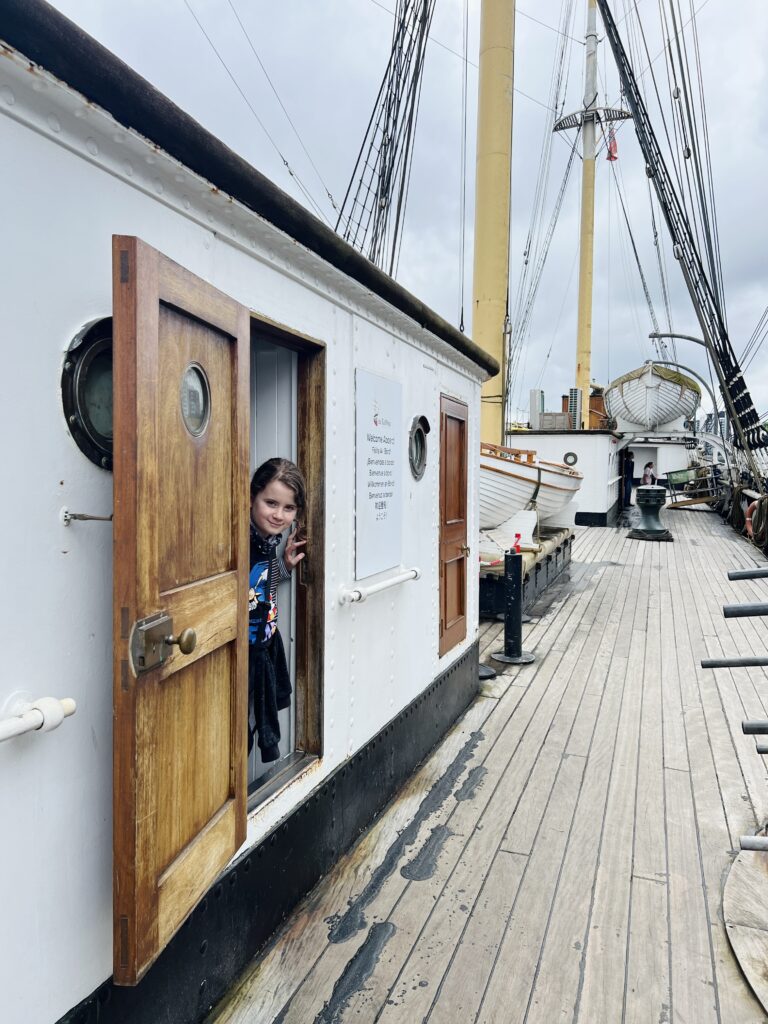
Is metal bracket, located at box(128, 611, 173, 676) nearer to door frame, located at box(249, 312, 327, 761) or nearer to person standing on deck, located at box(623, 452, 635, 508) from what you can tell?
door frame, located at box(249, 312, 327, 761)

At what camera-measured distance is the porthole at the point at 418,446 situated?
12.0 feet

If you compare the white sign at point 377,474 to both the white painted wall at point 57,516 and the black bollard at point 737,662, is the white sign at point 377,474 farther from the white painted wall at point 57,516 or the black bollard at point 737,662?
the black bollard at point 737,662

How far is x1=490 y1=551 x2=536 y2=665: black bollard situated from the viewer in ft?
19.4

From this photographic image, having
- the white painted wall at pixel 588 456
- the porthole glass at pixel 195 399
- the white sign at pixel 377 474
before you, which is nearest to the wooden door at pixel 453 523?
the white sign at pixel 377 474

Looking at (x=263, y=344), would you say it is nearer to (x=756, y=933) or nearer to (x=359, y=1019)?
(x=359, y=1019)

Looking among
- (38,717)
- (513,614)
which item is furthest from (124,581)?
(513,614)

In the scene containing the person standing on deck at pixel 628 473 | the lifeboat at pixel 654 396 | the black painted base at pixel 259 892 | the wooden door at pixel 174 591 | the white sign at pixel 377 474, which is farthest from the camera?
the person standing on deck at pixel 628 473

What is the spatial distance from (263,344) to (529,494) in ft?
27.6

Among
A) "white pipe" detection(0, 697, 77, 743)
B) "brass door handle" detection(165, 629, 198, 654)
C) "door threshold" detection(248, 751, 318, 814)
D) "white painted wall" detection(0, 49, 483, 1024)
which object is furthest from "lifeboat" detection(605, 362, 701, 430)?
"white pipe" detection(0, 697, 77, 743)

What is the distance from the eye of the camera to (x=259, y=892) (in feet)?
7.56

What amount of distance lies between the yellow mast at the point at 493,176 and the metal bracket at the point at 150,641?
27.0 ft

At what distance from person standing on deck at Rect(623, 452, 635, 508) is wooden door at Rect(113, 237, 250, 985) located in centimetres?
2373

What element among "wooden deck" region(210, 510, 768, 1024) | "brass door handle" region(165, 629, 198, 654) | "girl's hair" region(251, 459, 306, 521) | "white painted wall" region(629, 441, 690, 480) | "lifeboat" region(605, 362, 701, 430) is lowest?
"wooden deck" region(210, 510, 768, 1024)

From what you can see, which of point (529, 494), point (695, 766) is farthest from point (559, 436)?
point (695, 766)
